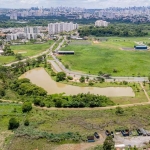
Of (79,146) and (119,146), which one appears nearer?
(119,146)

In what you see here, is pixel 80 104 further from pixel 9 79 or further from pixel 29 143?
pixel 9 79

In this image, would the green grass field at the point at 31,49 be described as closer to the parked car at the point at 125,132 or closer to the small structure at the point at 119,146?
the parked car at the point at 125,132

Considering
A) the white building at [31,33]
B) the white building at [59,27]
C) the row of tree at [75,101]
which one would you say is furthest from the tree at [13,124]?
the white building at [59,27]

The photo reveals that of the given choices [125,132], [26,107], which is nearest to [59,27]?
[26,107]

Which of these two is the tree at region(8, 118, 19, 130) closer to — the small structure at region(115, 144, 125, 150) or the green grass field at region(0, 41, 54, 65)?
the small structure at region(115, 144, 125, 150)

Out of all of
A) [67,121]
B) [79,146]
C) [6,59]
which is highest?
[6,59]

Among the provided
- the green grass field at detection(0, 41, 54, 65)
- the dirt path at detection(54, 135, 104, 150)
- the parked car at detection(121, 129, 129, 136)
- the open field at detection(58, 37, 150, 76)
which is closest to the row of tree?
the parked car at detection(121, 129, 129, 136)

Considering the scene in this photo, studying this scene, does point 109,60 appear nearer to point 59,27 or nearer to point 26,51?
point 26,51

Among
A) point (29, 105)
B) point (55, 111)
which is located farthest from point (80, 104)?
point (29, 105)
